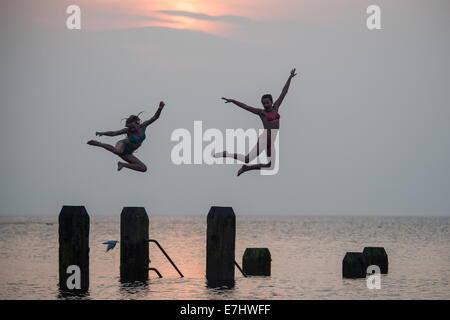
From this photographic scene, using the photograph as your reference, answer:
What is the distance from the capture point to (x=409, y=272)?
154 ft

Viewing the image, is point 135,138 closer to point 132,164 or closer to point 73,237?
point 132,164

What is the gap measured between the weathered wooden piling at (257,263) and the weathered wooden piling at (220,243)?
572 cm

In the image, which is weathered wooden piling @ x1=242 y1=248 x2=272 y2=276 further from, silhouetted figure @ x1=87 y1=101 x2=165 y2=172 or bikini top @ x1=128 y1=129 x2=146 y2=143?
bikini top @ x1=128 y1=129 x2=146 y2=143

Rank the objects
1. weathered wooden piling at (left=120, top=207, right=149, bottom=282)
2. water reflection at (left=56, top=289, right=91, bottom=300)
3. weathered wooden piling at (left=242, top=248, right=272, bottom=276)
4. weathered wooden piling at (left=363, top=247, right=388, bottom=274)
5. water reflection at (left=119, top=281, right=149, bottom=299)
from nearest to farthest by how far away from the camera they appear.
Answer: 1. weathered wooden piling at (left=120, top=207, right=149, bottom=282)
2. water reflection at (left=56, top=289, right=91, bottom=300)
3. water reflection at (left=119, top=281, right=149, bottom=299)
4. weathered wooden piling at (left=242, top=248, right=272, bottom=276)
5. weathered wooden piling at (left=363, top=247, right=388, bottom=274)

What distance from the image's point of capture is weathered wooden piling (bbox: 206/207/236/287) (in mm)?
27805

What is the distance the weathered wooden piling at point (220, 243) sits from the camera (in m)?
27.8

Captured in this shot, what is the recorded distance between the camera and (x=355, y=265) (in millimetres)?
35125

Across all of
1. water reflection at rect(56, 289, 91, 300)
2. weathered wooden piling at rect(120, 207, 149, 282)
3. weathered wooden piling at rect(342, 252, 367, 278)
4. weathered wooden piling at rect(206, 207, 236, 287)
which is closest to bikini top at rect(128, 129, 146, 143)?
weathered wooden piling at rect(120, 207, 149, 282)

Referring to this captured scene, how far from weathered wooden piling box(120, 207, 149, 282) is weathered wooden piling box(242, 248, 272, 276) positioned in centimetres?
578

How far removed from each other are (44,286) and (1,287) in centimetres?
157

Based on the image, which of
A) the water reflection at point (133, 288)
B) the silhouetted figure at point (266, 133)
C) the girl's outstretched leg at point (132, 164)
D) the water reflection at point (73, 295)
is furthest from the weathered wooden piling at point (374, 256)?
the girl's outstretched leg at point (132, 164)

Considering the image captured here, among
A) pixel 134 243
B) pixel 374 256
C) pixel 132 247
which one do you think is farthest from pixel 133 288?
pixel 374 256

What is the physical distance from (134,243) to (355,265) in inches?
388
